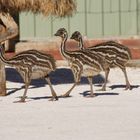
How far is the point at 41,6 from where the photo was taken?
1305 cm

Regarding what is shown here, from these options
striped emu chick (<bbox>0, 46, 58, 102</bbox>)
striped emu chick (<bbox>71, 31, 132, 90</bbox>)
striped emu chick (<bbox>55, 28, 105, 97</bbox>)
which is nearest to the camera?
striped emu chick (<bbox>0, 46, 58, 102</bbox>)

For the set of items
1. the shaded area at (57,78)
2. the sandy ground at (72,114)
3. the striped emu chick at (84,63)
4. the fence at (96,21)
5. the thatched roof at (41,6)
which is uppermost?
the thatched roof at (41,6)

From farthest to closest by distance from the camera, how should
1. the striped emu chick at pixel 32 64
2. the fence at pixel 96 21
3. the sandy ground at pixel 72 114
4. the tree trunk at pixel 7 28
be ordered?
the fence at pixel 96 21
the tree trunk at pixel 7 28
the striped emu chick at pixel 32 64
the sandy ground at pixel 72 114

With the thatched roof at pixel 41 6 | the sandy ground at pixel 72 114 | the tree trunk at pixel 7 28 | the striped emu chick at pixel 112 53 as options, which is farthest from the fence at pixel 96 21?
the tree trunk at pixel 7 28

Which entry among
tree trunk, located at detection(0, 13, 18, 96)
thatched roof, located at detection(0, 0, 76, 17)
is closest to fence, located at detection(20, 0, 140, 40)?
thatched roof, located at detection(0, 0, 76, 17)

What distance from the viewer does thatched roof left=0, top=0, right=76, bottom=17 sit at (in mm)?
12867

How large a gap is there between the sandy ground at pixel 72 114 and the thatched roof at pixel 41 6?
151 centimetres

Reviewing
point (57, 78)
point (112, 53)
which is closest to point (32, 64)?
point (112, 53)

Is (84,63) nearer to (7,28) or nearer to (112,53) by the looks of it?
(112,53)

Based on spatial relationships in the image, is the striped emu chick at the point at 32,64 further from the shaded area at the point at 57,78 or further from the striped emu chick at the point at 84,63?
the shaded area at the point at 57,78

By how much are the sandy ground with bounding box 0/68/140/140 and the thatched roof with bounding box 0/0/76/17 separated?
1509 millimetres

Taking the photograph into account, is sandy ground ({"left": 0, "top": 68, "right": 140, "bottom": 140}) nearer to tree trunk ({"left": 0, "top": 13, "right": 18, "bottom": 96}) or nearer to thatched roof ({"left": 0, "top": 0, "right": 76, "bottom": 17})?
tree trunk ({"left": 0, "top": 13, "right": 18, "bottom": 96})

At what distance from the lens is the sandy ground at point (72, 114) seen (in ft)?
32.3

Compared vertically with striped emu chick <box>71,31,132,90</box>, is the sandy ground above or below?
below
